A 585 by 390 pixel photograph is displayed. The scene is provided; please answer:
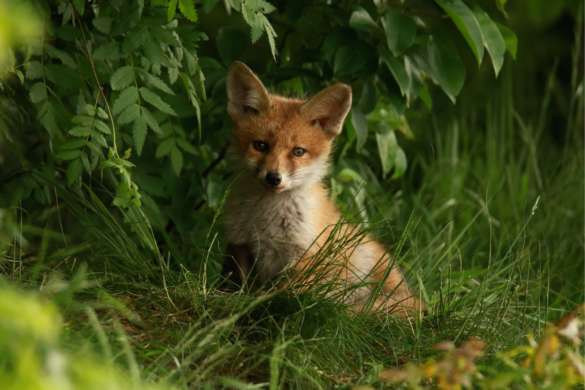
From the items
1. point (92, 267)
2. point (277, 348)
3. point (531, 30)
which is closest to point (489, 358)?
point (277, 348)

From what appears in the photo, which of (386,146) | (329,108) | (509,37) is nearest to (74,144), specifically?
(329,108)

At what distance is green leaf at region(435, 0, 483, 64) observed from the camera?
344 cm

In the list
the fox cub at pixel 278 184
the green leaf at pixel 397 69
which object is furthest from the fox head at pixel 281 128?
the green leaf at pixel 397 69

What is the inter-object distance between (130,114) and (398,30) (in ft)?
5.73

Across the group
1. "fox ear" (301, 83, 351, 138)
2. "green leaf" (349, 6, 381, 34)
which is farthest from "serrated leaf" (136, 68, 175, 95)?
"green leaf" (349, 6, 381, 34)

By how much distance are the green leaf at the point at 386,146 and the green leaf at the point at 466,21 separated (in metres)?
0.96

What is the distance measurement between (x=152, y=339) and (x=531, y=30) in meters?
7.49

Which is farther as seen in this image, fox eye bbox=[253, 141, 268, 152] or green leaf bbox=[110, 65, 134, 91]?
fox eye bbox=[253, 141, 268, 152]

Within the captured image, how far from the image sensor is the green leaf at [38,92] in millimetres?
2902

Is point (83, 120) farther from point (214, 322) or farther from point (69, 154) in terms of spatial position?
point (214, 322)

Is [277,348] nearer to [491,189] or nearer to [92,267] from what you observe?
[92,267]

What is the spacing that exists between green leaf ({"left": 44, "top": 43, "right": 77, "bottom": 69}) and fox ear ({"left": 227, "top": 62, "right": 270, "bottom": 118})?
3.20ft

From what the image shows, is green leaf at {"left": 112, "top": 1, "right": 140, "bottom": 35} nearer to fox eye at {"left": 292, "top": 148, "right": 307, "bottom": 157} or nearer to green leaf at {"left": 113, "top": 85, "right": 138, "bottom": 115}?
green leaf at {"left": 113, "top": 85, "right": 138, "bottom": 115}

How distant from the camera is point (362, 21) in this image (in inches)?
144
